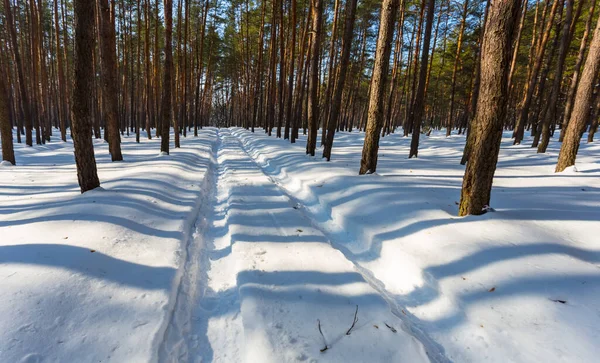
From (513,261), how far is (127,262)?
4633mm

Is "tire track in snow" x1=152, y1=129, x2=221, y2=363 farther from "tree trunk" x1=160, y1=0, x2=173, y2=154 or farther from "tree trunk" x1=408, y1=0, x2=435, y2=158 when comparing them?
"tree trunk" x1=408, y1=0, x2=435, y2=158

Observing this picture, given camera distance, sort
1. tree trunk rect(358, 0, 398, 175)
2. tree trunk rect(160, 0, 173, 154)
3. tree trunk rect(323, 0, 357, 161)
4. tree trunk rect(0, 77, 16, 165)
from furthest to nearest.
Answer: tree trunk rect(160, 0, 173, 154) → tree trunk rect(323, 0, 357, 161) → tree trunk rect(0, 77, 16, 165) → tree trunk rect(358, 0, 398, 175)

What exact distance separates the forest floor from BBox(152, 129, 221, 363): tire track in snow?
0.02 m

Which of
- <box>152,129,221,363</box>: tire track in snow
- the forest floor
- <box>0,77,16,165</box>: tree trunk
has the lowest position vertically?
<box>152,129,221,363</box>: tire track in snow

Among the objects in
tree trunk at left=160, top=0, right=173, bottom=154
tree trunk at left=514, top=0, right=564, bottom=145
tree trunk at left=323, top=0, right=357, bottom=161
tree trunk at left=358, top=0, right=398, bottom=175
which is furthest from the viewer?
tree trunk at left=514, top=0, right=564, bottom=145

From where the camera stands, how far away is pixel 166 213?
17.0ft

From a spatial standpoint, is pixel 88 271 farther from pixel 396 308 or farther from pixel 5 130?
pixel 5 130

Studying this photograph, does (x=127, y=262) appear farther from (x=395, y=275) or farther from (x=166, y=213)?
(x=395, y=275)

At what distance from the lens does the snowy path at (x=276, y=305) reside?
2.34m

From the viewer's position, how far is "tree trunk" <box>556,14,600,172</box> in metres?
7.12

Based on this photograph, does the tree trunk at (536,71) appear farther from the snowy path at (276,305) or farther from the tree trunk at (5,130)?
the tree trunk at (5,130)

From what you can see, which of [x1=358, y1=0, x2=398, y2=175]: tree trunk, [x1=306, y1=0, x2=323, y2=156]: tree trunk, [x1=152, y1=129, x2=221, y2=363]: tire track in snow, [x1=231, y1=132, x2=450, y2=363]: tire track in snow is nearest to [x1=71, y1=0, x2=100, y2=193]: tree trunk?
[x1=152, y1=129, x2=221, y2=363]: tire track in snow

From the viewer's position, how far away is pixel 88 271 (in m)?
3.01

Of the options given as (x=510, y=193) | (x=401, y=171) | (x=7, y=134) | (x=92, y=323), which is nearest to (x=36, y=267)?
(x=92, y=323)
